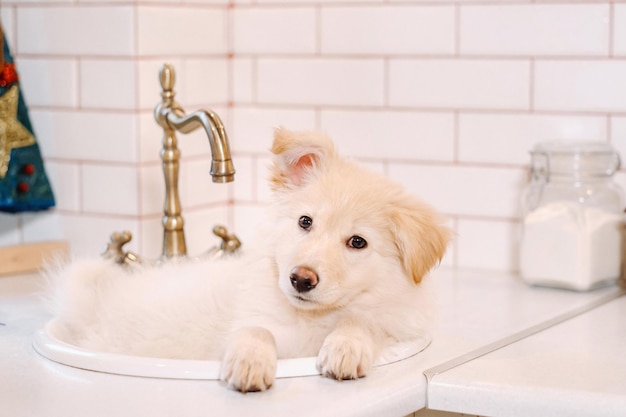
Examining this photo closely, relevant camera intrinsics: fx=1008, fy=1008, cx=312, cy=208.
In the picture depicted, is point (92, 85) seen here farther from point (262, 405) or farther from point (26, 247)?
point (262, 405)

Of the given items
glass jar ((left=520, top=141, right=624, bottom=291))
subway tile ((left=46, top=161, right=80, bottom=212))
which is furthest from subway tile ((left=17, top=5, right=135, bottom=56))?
glass jar ((left=520, top=141, right=624, bottom=291))

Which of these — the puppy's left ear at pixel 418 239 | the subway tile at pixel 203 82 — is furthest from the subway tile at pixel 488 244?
the puppy's left ear at pixel 418 239

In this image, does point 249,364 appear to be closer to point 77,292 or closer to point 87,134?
point 77,292

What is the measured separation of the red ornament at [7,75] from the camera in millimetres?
1854

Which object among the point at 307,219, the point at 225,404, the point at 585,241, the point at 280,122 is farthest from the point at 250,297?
the point at 280,122

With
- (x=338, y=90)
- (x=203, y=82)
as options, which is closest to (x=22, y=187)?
(x=203, y=82)

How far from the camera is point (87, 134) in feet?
6.35

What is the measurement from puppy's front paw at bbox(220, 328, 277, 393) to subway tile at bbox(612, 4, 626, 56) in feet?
3.01

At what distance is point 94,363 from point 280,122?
0.93 metres

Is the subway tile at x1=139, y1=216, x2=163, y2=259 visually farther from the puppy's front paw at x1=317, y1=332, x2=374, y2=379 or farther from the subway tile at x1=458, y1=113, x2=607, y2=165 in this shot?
the puppy's front paw at x1=317, y1=332, x2=374, y2=379

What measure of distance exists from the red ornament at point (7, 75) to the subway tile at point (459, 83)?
709 millimetres

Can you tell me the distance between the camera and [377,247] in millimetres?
1248

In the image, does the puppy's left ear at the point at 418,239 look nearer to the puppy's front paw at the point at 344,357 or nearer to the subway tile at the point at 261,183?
the puppy's front paw at the point at 344,357

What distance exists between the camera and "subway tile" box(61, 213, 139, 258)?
1.93 m
